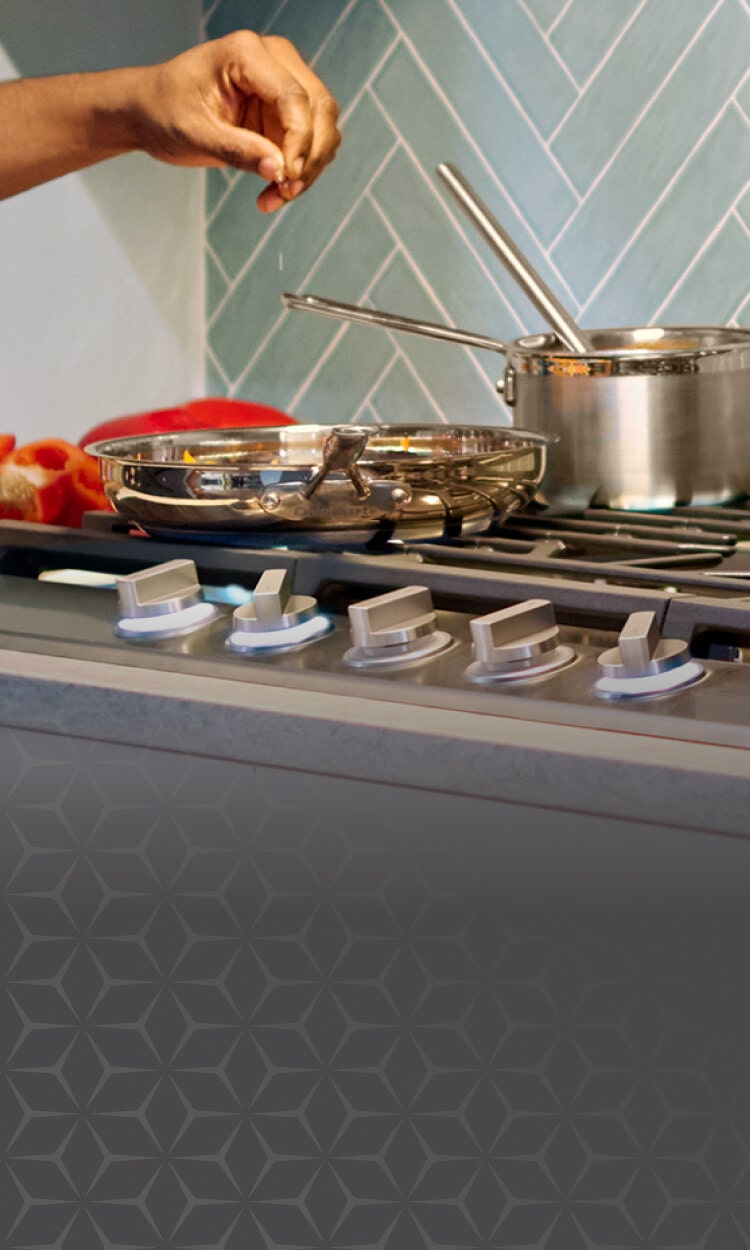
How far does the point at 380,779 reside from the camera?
545mm

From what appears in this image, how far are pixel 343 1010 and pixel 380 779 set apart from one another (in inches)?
4.3

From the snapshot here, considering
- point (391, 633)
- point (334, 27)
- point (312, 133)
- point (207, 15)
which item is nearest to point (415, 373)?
point (334, 27)

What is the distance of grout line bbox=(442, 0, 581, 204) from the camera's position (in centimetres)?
145

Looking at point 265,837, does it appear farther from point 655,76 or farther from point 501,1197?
point 655,76

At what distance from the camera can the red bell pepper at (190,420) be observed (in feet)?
3.74

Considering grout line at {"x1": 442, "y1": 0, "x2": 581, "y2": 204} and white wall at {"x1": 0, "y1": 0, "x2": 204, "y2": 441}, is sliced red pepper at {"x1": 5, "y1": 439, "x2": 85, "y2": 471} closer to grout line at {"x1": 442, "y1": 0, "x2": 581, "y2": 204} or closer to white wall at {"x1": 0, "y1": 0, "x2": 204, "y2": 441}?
white wall at {"x1": 0, "y1": 0, "x2": 204, "y2": 441}

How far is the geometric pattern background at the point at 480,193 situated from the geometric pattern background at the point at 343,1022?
101 centimetres

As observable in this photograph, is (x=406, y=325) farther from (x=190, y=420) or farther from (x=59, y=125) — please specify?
(x=59, y=125)

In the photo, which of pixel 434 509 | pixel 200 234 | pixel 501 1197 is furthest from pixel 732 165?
pixel 501 1197

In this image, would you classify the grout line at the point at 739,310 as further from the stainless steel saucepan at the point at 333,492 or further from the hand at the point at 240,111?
the stainless steel saucepan at the point at 333,492

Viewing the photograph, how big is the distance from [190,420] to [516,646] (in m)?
0.71

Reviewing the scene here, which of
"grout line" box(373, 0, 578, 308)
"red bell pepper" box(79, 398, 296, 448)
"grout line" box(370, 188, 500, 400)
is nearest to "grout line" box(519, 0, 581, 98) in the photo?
"grout line" box(373, 0, 578, 308)

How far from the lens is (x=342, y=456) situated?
0.65 m

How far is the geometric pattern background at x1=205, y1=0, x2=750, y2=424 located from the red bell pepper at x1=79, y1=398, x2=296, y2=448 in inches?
12.3
